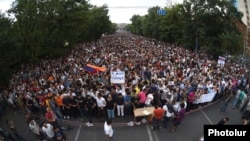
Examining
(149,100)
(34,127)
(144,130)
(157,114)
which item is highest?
(149,100)

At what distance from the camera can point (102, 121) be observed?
15477 millimetres

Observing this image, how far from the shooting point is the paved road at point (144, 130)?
544 inches

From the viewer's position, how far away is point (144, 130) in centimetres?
1453

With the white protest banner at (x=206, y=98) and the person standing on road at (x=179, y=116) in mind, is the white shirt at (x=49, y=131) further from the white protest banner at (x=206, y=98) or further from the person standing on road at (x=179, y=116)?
the white protest banner at (x=206, y=98)

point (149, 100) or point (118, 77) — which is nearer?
point (149, 100)

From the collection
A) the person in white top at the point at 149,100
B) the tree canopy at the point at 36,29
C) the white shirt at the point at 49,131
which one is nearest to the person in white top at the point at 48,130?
the white shirt at the point at 49,131

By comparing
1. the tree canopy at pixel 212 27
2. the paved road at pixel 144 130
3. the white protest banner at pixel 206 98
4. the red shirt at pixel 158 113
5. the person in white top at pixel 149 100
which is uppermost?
the tree canopy at pixel 212 27

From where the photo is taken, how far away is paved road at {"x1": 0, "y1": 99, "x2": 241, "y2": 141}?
1381 centimetres

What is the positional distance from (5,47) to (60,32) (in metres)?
16.0

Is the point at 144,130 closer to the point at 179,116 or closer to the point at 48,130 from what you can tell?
the point at 179,116

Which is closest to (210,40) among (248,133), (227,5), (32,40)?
(227,5)

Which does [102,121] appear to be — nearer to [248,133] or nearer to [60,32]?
[248,133]

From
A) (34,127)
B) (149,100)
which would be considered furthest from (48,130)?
(149,100)

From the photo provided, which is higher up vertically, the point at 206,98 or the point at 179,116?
the point at 179,116
